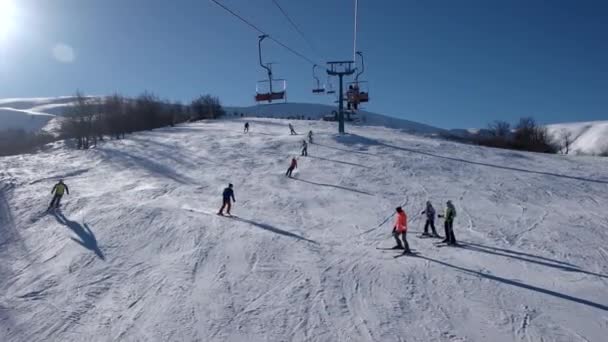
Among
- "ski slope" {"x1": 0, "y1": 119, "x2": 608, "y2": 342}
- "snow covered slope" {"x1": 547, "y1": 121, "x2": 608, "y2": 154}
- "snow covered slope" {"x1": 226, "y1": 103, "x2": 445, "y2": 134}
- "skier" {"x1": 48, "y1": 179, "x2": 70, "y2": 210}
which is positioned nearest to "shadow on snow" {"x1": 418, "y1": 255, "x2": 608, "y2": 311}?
"ski slope" {"x1": 0, "y1": 119, "x2": 608, "y2": 342}

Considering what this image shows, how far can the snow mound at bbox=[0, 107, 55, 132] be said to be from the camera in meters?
140

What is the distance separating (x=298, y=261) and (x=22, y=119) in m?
166

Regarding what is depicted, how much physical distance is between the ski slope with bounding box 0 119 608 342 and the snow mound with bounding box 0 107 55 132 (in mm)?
137685

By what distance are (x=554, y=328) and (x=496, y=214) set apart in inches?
390

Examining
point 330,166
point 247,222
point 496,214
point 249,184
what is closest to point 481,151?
point 330,166

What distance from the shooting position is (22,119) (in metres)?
146

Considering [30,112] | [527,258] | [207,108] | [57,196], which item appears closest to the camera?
[527,258]

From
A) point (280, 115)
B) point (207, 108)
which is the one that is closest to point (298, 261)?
point (207, 108)

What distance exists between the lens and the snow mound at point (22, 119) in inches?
5506

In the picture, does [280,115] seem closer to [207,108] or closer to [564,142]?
[207,108]

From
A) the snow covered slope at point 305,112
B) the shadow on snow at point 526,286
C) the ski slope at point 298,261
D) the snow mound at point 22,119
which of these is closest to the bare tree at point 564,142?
the snow covered slope at point 305,112

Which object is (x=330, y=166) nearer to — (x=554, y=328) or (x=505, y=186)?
(x=505, y=186)

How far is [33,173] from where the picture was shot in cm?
2530

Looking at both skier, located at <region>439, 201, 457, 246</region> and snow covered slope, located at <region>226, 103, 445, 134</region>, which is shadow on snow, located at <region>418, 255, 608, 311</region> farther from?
snow covered slope, located at <region>226, 103, 445, 134</region>
